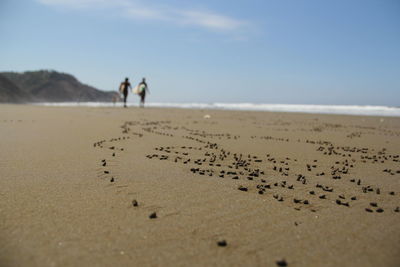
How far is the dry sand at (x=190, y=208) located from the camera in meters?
2.44

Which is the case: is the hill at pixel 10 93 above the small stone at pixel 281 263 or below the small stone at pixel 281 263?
above

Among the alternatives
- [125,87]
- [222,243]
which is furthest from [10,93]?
[222,243]

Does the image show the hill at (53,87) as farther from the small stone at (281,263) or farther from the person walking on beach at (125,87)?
the small stone at (281,263)

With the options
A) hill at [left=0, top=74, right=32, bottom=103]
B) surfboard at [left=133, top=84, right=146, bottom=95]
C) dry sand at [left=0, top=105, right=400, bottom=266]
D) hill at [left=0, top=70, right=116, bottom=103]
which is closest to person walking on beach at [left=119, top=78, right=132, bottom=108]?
surfboard at [left=133, top=84, right=146, bottom=95]

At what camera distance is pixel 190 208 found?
3330 mm

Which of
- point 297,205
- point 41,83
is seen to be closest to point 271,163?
point 297,205

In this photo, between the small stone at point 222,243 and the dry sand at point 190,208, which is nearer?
the dry sand at point 190,208

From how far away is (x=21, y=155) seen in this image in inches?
207

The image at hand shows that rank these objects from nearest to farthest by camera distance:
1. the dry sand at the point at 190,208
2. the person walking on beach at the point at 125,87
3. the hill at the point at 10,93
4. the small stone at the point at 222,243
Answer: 1. the dry sand at the point at 190,208
2. the small stone at the point at 222,243
3. the person walking on beach at the point at 125,87
4. the hill at the point at 10,93

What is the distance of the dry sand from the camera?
96.0 inches

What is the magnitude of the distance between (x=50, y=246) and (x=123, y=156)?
11.1 feet

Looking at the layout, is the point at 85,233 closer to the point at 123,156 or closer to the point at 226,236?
the point at 226,236

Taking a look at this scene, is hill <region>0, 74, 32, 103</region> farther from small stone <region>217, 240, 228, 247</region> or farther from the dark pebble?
the dark pebble

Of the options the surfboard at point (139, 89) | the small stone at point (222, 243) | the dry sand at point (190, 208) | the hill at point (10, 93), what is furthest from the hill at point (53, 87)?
the small stone at point (222, 243)
